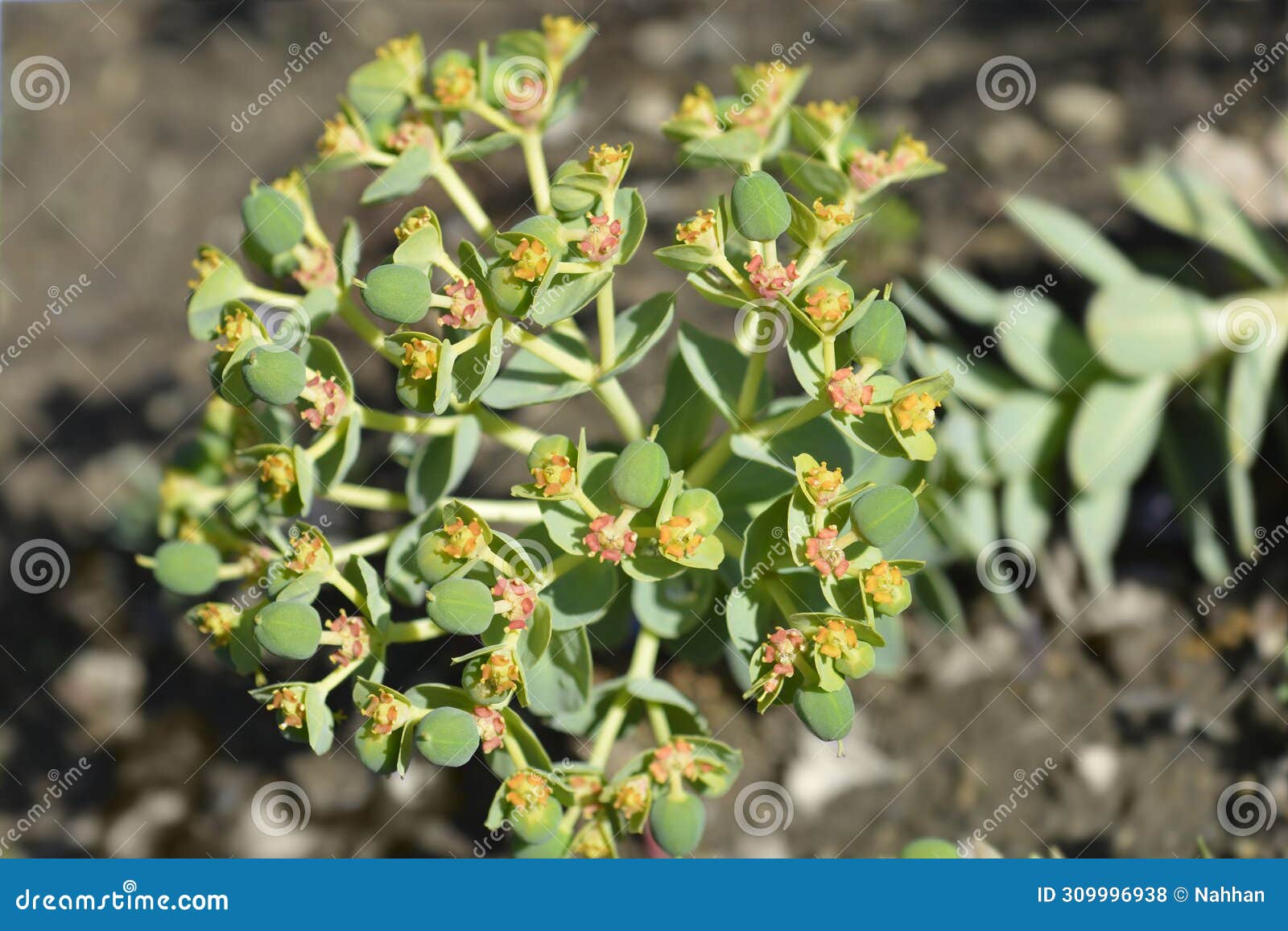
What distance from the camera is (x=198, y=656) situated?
2869 mm

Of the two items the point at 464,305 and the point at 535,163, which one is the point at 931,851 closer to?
the point at 464,305

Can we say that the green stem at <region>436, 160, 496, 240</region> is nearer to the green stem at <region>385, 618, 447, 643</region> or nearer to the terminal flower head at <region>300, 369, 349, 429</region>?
the terminal flower head at <region>300, 369, 349, 429</region>

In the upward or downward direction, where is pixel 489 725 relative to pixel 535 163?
downward

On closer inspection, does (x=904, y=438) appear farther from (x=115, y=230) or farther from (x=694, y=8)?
(x=115, y=230)

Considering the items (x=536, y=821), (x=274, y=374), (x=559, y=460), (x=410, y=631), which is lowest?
(x=536, y=821)

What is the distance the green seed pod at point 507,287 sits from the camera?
136cm

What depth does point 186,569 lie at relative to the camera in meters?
1.73

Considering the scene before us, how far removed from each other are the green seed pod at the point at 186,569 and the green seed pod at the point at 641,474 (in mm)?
814

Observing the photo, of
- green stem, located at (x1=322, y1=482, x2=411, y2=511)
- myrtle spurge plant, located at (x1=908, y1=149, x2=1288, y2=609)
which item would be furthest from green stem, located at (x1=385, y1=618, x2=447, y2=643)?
myrtle spurge plant, located at (x1=908, y1=149, x2=1288, y2=609)

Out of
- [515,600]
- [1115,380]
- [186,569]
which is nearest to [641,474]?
[515,600]

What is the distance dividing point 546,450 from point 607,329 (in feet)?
0.83

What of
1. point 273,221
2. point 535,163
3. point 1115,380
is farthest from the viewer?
point 1115,380

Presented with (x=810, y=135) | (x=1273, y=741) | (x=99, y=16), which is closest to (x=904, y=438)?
(x=810, y=135)

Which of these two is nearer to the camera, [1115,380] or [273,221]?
[273,221]
